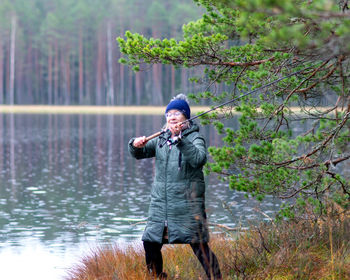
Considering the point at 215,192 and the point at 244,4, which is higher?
the point at 244,4

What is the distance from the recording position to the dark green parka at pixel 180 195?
499 centimetres

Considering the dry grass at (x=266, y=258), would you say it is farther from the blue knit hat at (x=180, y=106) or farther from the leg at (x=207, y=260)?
the blue knit hat at (x=180, y=106)

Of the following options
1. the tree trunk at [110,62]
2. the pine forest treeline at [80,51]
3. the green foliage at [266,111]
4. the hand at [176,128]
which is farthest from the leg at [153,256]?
the tree trunk at [110,62]

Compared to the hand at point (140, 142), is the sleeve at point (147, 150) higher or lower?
lower

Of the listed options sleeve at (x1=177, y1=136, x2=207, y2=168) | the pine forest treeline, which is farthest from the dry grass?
the pine forest treeline

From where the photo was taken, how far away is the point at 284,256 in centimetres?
568

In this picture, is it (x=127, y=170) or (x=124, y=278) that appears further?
(x=127, y=170)

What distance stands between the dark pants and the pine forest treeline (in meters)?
67.0

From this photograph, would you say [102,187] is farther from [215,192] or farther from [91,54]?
[91,54]

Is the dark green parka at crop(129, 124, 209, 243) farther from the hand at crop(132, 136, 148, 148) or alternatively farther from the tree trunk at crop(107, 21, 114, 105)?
the tree trunk at crop(107, 21, 114, 105)

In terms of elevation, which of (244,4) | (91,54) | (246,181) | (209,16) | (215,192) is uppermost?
(91,54)

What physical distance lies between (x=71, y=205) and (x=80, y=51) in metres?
68.1

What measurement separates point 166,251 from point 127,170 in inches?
533

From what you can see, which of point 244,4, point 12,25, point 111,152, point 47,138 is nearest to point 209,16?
point 244,4
